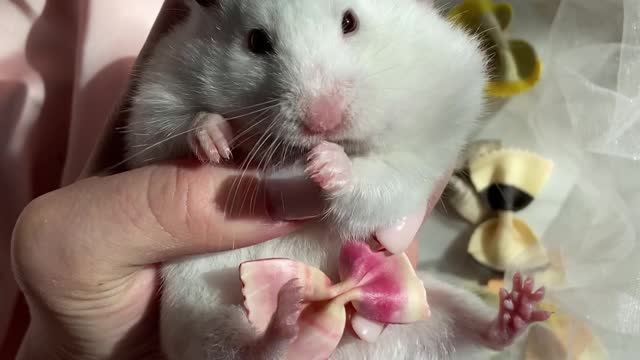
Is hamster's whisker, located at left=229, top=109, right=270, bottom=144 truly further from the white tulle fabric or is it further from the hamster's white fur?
the white tulle fabric

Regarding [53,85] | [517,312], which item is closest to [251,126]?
[517,312]

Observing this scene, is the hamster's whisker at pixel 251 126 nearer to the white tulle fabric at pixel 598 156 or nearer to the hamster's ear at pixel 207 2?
the hamster's ear at pixel 207 2

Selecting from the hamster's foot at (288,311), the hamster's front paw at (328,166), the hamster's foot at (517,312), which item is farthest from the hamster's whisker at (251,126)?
the hamster's foot at (517,312)

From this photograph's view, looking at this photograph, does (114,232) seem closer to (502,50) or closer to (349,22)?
(349,22)

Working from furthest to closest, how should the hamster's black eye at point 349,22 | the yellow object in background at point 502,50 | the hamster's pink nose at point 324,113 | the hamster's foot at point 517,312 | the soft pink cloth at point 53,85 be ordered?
the soft pink cloth at point 53,85, the yellow object in background at point 502,50, the hamster's foot at point 517,312, the hamster's black eye at point 349,22, the hamster's pink nose at point 324,113

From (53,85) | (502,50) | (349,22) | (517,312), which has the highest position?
(349,22)
